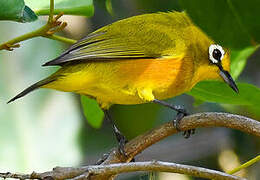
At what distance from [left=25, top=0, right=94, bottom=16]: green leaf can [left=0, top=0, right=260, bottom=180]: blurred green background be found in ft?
3.67

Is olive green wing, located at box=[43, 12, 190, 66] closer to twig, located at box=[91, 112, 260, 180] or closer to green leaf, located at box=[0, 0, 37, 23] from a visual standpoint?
twig, located at box=[91, 112, 260, 180]

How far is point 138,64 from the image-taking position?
3.56m

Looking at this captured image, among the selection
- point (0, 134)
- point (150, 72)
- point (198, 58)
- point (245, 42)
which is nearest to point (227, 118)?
point (245, 42)

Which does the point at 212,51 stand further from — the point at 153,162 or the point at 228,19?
the point at 153,162

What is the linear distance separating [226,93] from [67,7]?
900 mm

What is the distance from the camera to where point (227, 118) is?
241 centimetres

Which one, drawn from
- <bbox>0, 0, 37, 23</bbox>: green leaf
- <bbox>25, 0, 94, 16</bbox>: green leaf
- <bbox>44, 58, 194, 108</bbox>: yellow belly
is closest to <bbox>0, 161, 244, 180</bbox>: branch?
<bbox>0, 0, 37, 23</bbox>: green leaf

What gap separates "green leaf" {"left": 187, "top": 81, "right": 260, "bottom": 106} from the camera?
274 centimetres

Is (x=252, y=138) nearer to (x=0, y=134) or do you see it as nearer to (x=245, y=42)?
(x=0, y=134)

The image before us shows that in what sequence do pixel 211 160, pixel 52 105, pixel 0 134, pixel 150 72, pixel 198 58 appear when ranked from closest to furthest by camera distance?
1. pixel 150 72
2. pixel 198 58
3. pixel 0 134
4. pixel 52 105
5. pixel 211 160

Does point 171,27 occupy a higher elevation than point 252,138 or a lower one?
higher

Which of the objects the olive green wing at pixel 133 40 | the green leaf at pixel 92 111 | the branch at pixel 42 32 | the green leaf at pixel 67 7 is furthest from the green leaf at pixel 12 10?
the green leaf at pixel 92 111

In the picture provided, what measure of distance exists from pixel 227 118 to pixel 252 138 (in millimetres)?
2722

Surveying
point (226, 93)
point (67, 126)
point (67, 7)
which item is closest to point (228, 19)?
point (226, 93)
